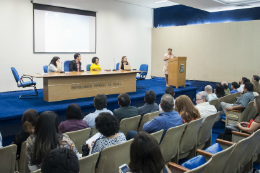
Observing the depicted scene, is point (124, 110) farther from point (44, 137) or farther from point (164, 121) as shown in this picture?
point (44, 137)

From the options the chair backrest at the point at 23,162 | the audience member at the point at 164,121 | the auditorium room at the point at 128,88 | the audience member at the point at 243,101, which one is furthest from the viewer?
the audience member at the point at 243,101

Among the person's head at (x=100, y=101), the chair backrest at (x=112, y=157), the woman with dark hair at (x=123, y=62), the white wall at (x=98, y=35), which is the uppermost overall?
the white wall at (x=98, y=35)

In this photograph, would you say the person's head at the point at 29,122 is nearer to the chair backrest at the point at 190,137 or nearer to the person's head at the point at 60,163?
the person's head at the point at 60,163

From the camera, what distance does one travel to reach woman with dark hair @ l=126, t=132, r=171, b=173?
147 cm

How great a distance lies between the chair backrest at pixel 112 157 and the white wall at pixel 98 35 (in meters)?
6.00

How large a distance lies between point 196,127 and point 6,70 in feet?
20.0

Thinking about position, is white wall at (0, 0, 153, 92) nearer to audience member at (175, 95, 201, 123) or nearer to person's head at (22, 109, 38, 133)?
person's head at (22, 109, 38, 133)

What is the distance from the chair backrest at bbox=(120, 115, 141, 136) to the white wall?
17.5 ft

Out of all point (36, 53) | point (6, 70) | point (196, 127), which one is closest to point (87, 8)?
point (36, 53)

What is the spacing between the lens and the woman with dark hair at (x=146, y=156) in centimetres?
147

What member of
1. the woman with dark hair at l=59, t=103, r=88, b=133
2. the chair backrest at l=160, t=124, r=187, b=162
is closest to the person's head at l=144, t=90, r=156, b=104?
the chair backrest at l=160, t=124, r=187, b=162

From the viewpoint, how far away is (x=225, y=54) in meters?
8.92

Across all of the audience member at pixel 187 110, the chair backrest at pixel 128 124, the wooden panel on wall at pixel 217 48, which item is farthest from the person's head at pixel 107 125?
the wooden panel on wall at pixel 217 48

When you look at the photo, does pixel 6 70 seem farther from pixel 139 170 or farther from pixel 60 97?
pixel 139 170
